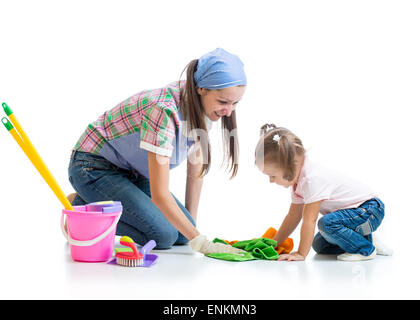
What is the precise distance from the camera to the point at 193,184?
115 inches

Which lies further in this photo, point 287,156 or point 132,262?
point 287,156

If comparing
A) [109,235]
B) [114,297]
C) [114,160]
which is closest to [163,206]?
[109,235]

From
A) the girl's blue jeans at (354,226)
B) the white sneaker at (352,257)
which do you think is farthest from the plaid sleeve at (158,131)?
the white sneaker at (352,257)

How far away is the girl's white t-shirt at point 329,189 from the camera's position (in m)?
2.39

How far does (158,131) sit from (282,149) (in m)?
0.55

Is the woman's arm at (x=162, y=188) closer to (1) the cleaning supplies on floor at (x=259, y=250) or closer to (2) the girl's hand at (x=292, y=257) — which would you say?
(1) the cleaning supplies on floor at (x=259, y=250)

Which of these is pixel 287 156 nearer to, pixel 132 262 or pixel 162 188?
pixel 162 188

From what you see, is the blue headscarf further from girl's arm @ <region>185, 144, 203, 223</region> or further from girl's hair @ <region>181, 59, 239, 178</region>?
girl's arm @ <region>185, 144, 203, 223</region>

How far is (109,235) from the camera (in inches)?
93.0

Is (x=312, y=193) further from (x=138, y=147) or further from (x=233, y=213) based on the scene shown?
(x=233, y=213)

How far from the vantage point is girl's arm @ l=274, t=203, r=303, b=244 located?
2564 millimetres

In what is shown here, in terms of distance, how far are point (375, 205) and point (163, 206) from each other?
958 mm

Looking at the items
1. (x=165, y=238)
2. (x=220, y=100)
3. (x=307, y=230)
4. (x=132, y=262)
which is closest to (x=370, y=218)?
(x=307, y=230)
